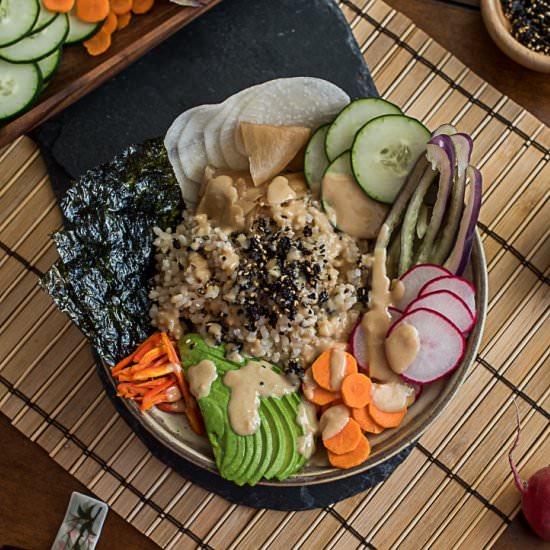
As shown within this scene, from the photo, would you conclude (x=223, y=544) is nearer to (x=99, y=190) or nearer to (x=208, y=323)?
(x=208, y=323)

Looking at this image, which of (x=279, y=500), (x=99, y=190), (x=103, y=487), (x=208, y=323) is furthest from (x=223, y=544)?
(x=99, y=190)

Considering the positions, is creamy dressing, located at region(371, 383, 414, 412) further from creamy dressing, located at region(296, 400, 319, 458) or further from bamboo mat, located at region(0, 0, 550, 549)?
bamboo mat, located at region(0, 0, 550, 549)

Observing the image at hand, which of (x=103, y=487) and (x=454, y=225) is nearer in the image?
(x=454, y=225)

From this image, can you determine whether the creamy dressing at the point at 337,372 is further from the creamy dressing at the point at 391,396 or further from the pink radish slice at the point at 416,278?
the pink radish slice at the point at 416,278

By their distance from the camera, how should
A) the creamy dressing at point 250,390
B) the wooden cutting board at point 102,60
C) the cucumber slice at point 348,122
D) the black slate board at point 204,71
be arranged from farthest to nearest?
1. the black slate board at point 204,71
2. the wooden cutting board at point 102,60
3. the cucumber slice at point 348,122
4. the creamy dressing at point 250,390

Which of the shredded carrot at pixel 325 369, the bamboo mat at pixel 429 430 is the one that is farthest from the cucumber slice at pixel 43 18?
the shredded carrot at pixel 325 369

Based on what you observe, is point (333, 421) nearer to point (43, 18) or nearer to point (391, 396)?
point (391, 396)

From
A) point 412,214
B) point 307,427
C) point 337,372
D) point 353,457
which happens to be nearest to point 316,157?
point 412,214
